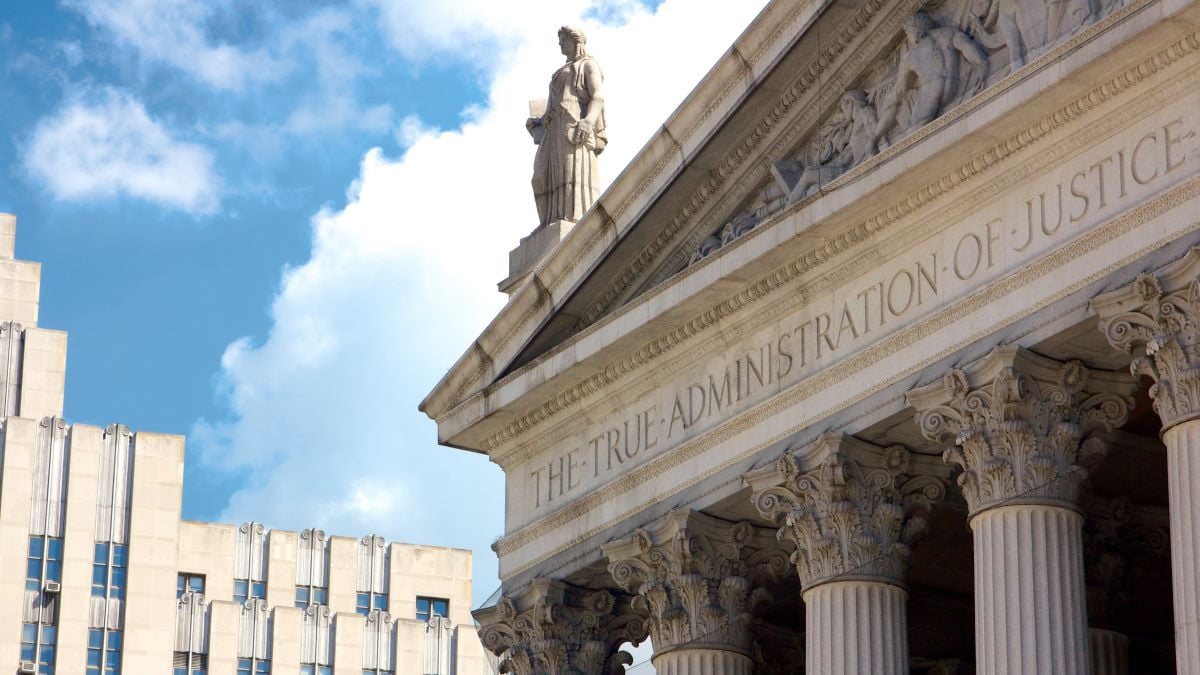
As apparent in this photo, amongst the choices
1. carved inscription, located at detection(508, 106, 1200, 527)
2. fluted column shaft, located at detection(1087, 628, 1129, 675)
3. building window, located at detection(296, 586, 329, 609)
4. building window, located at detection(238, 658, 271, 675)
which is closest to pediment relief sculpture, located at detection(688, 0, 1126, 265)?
carved inscription, located at detection(508, 106, 1200, 527)

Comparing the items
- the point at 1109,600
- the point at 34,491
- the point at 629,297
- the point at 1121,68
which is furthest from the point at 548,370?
the point at 34,491

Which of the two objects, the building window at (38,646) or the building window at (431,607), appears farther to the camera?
the building window at (431,607)

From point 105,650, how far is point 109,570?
325cm

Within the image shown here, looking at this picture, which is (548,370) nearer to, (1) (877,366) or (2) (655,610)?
(2) (655,610)

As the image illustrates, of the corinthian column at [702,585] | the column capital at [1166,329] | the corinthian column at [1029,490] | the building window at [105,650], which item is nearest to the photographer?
the column capital at [1166,329]

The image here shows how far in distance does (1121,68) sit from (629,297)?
12693 mm

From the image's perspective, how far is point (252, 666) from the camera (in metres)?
118

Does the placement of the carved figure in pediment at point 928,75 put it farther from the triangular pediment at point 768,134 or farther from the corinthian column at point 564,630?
the corinthian column at point 564,630

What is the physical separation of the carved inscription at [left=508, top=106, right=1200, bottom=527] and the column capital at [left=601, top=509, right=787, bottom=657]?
1.60m

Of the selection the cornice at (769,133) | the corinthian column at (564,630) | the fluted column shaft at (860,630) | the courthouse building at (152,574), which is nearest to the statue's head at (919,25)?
the cornice at (769,133)

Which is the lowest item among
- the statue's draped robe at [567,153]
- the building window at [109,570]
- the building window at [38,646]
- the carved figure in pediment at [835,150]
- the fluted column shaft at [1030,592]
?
the fluted column shaft at [1030,592]

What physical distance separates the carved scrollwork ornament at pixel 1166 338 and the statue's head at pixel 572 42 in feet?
59.4

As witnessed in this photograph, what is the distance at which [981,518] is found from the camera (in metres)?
41.6

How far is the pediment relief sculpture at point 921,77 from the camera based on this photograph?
1660 inches
